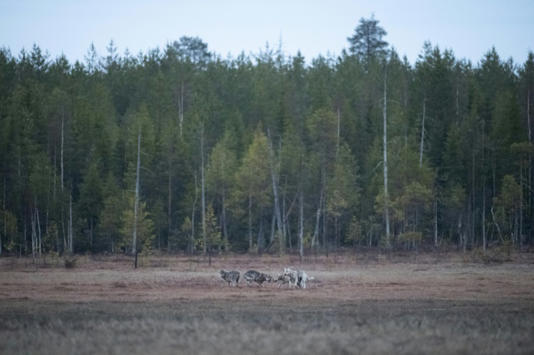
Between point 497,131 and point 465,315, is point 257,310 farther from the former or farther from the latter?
point 497,131

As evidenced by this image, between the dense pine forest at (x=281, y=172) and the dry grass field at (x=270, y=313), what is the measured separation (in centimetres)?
1938

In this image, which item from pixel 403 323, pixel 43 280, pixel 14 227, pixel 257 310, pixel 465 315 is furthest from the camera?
pixel 14 227

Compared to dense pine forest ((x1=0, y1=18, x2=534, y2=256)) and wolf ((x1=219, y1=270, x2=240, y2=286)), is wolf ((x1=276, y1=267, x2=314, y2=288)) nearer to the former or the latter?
wolf ((x1=219, y1=270, x2=240, y2=286))

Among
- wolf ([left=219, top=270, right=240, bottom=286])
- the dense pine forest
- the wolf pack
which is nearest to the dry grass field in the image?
the wolf pack

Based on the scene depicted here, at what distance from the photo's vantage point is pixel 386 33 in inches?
4427

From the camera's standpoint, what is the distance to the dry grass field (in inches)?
672

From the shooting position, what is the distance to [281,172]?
225 feet

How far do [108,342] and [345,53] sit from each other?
100725 millimetres

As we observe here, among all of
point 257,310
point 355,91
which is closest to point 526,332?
point 257,310

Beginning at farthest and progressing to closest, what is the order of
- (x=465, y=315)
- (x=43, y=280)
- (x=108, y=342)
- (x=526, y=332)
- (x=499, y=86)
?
1. (x=499, y=86)
2. (x=43, y=280)
3. (x=465, y=315)
4. (x=526, y=332)
5. (x=108, y=342)

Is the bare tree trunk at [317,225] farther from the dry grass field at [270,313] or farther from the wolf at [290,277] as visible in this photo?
the wolf at [290,277]

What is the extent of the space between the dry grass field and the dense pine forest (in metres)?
19.4

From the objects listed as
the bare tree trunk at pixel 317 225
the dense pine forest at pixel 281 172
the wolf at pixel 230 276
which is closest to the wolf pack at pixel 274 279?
the wolf at pixel 230 276

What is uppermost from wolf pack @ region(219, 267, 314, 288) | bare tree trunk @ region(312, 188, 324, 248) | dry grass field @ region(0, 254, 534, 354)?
bare tree trunk @ region(312, 188, 324, 248)
